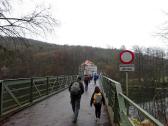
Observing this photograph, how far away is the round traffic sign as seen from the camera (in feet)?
33.4

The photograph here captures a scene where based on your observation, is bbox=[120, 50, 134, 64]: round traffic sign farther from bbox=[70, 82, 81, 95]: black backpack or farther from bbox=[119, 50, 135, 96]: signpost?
bbox=[70, 82, 81, 95]: black backpack

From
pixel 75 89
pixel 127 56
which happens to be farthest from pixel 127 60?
pixel 75 89

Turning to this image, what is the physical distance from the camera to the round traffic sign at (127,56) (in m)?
10.2

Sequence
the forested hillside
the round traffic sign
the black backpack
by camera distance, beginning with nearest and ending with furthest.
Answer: the black backpack
the round traffic sign
the forested hillside

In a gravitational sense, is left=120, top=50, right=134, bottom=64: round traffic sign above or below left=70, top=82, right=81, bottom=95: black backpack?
above

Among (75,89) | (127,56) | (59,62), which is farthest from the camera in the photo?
(59,62)

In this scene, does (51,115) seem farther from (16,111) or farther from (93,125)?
(93,125)

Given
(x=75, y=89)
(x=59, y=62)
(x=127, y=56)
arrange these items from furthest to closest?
(x=59, y=62), (x=127, y=56), (x=75, y=89)

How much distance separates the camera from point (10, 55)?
1294 centimetres

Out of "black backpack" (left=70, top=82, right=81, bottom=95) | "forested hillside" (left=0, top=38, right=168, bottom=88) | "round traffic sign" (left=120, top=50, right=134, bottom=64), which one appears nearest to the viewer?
"black backpack" (left=70, top=82, right=81, bottom=95)

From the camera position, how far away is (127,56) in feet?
33.7

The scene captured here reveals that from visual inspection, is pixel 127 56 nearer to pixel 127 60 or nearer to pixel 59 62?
pixel 127 60

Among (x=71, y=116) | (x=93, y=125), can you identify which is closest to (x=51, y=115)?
(x=71, y=116)

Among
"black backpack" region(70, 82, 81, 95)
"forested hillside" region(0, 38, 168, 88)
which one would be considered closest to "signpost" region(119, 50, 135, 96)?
"black backpack" region(70, 82, 81, 95)
